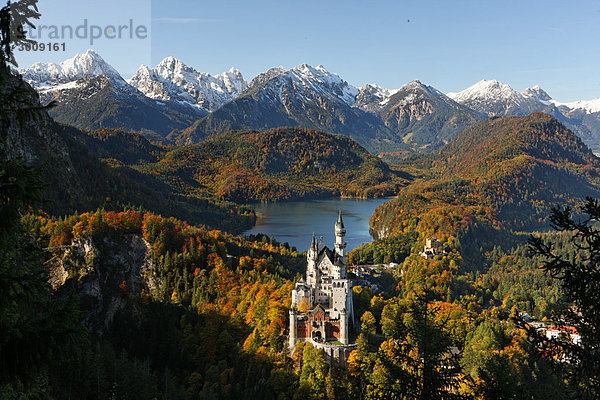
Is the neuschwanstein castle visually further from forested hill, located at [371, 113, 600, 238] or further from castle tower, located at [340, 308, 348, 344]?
forested hill, located at [371, 113, 600, 238]

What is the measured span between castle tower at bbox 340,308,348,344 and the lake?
6240 centimetres

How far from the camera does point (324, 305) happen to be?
4422 cm

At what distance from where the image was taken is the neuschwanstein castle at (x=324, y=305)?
3950 cm

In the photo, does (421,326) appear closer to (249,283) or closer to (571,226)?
(571,226)

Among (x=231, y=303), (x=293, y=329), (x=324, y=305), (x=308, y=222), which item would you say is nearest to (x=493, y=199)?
(x=308, y=222)

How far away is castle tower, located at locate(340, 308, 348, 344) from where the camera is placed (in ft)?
129

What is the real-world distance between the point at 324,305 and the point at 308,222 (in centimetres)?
10045

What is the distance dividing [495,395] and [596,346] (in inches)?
199

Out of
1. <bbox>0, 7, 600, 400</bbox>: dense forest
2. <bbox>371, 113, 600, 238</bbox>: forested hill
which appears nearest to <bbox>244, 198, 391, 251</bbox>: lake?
<bbox>371, 113, 600, 238</bbox>: forested hill

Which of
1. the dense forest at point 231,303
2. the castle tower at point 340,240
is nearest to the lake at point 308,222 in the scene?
the dense forest at point 231,303

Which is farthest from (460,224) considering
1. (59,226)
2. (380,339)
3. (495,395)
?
(495,395)

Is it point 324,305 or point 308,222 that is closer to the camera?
point 324,305

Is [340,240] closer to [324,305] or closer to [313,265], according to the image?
[313,265]

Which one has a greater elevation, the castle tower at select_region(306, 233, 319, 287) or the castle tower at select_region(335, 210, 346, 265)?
the castle tower at select_region(335, 210, 346, 265)
